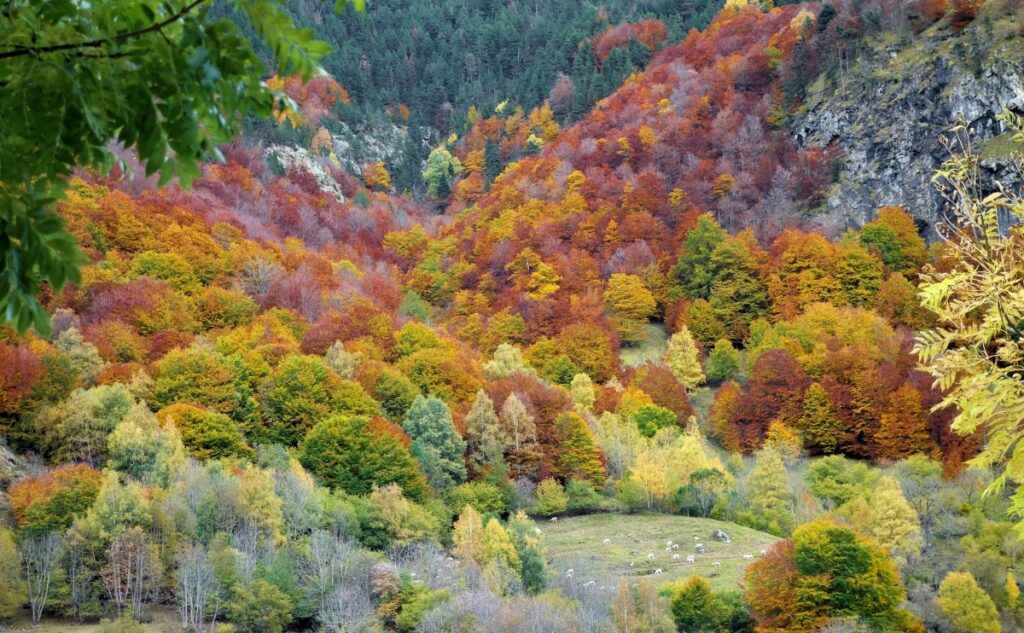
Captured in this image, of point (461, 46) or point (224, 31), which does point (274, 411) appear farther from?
point (461, 46)

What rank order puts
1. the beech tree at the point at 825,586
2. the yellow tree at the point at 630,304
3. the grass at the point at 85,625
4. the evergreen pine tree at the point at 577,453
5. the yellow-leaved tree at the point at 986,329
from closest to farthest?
the yellow-leaved tree at the point at 986,329 → the grass at the point at 85,625 → the beech tree at the point at 825,586 → the evergreen pine tree at the point at 577,453 → the yellow tree at the point at 630,304

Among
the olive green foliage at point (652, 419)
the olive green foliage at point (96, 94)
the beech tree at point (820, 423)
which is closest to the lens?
the olive green foliage at point (96, 94)

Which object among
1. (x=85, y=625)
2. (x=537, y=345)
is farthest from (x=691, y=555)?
(x=537, y=345)

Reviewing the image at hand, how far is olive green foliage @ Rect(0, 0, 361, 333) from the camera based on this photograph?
351cm

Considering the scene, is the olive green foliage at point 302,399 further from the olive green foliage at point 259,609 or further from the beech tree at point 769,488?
the beech tree at point 769,488

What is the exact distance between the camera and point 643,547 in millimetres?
44125

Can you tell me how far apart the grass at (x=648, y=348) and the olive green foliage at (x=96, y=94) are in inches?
2935

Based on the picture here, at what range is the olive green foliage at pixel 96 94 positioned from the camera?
11.5 feet

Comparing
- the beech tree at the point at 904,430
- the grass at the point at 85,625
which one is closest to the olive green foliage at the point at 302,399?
the grass at the point at 85,625

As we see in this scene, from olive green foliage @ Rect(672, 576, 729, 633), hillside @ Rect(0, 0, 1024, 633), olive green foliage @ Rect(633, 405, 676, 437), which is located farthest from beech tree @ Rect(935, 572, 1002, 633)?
olive green foliage @ Rect(633, 405, 676, 437)

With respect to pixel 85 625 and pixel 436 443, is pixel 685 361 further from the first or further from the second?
pixel 85 625

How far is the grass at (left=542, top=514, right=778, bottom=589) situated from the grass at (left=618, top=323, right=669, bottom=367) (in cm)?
2911

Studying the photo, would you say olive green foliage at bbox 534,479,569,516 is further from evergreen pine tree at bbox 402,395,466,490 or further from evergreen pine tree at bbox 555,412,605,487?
evergreen pine tree at bbox 402,395,466,490

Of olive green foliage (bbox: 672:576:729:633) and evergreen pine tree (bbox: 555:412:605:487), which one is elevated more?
evergreen pine tree (bbox: 555:412:605:487)
